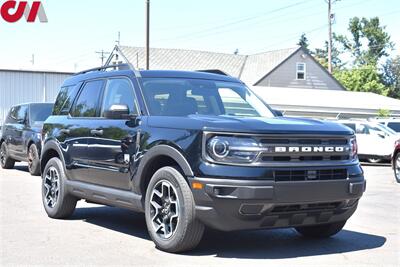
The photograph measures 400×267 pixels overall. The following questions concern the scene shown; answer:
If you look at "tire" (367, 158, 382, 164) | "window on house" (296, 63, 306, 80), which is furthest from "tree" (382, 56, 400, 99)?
"tire" (367, 158, 382, 164)

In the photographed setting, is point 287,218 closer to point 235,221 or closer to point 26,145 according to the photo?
point 235,221

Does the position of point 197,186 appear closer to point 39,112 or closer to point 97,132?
point 97,132

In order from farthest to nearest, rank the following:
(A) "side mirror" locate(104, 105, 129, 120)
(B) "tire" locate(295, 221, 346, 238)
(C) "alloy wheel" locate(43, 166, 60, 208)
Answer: (C) "alloy wheel" locate(43, 166, 60, 208)
(B) "tire" locate(295, 221, 346, 238)
(A) "side mirror" locate(104, 105, 129, 120)

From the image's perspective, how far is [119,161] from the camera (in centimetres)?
713

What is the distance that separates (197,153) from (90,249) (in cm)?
159

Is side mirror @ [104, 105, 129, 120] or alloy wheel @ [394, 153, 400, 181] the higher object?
side mirror @ [104, 105, 129, 120]

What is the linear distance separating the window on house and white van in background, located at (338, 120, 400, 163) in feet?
75.0

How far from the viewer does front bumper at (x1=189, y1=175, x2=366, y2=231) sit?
5820 millimetres

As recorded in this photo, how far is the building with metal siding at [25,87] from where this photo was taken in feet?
115

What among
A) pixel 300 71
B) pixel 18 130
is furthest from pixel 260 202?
pixel 300 71

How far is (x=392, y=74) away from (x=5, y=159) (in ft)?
254

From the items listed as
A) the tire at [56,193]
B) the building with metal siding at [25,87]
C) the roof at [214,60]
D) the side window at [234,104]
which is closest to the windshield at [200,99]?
the side window at [234,104]

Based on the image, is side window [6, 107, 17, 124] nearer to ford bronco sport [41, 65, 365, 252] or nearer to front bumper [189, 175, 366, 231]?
ford bronco sport [41, 65, 365, 252]

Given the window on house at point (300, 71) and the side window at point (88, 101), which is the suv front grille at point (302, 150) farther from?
the window on house at point (300, 71)
